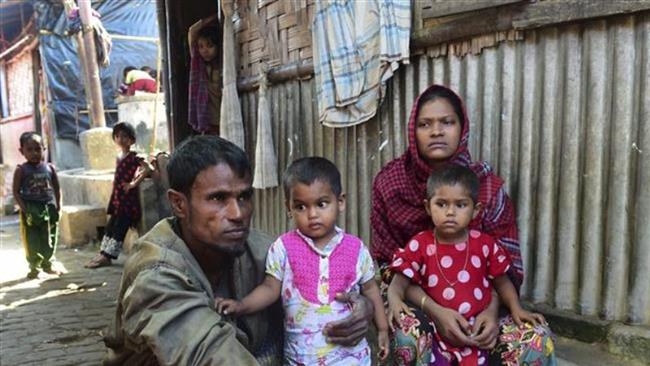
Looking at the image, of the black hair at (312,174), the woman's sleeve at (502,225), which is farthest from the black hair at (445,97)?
the black hair at (312,174)

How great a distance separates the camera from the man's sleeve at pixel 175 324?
1487 millimetres

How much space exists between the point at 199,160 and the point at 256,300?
24.0 inches

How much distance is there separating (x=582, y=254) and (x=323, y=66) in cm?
201

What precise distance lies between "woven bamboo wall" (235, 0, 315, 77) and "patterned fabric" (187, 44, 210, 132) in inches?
28.5

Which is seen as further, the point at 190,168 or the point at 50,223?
the point at 50,223

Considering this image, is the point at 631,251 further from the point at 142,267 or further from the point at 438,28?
the point at 142,267

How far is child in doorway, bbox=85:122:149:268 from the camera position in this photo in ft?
22.4

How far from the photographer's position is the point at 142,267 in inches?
64.6

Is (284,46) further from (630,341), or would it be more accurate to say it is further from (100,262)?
(100,262)

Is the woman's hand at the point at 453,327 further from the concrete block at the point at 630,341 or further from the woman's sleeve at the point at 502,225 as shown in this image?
the concrete block at the point at 630,341

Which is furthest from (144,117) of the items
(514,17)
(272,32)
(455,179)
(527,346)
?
(527,346)

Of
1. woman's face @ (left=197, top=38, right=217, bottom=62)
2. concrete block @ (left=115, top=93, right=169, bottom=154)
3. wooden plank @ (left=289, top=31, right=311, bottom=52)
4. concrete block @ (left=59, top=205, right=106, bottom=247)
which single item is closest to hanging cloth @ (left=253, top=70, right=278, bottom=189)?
wooden plank @ (left=289, top=31, right=311, bottom=52)

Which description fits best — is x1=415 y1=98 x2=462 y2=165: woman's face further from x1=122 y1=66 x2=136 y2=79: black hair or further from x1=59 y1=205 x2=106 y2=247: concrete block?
x1=122 y1=66 x2=136 y2=79: black hair

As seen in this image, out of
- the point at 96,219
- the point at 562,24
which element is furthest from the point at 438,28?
the point at 96,219
